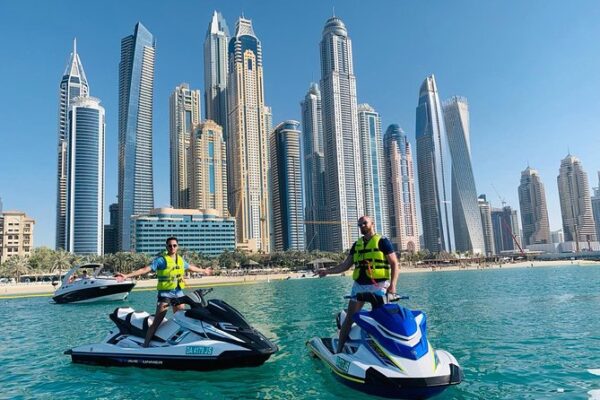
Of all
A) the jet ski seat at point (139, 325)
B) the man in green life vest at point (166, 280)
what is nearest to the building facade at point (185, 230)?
the jet ski seat at point (139, 325)

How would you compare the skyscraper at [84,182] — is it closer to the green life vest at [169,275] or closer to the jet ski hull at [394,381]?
the green life vest at [169,275]

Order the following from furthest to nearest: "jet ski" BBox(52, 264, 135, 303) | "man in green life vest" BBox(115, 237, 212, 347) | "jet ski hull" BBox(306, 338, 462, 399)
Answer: "jet ski" BBox(52, 264, 135, 303) → "man in green life vest" BBox(115, 237, 212, 347) → "jet ski hull" BBox(306, 338, 462, 399)

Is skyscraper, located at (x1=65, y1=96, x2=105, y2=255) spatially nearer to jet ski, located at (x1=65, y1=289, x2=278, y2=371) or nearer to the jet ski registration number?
jet ski, located at (x1=65, y1=289, x2=278, y2=371)

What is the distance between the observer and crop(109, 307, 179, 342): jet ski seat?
9.12 metres

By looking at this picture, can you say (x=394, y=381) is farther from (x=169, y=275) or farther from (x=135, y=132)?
(x=135, y=132)

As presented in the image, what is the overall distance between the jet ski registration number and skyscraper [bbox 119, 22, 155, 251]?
180 meters

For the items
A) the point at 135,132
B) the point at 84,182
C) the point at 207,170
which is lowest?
the point at 84,182

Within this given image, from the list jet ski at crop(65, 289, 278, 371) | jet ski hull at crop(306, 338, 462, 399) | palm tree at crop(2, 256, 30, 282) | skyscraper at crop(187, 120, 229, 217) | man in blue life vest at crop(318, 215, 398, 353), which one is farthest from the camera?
skyscraper at crop(187, 120, 229, 217)

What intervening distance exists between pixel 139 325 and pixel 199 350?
2061 mm

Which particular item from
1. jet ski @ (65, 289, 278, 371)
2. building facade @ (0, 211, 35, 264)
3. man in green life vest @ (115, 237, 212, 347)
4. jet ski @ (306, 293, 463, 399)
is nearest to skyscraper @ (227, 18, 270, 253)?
building facade @ (0, 211, 35, 264)

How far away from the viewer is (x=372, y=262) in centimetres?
683

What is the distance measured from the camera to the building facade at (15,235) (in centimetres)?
13138

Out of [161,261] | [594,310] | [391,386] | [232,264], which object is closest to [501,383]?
[391,386]

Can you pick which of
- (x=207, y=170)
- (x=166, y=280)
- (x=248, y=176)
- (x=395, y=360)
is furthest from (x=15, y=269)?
(x=248, y=176)
